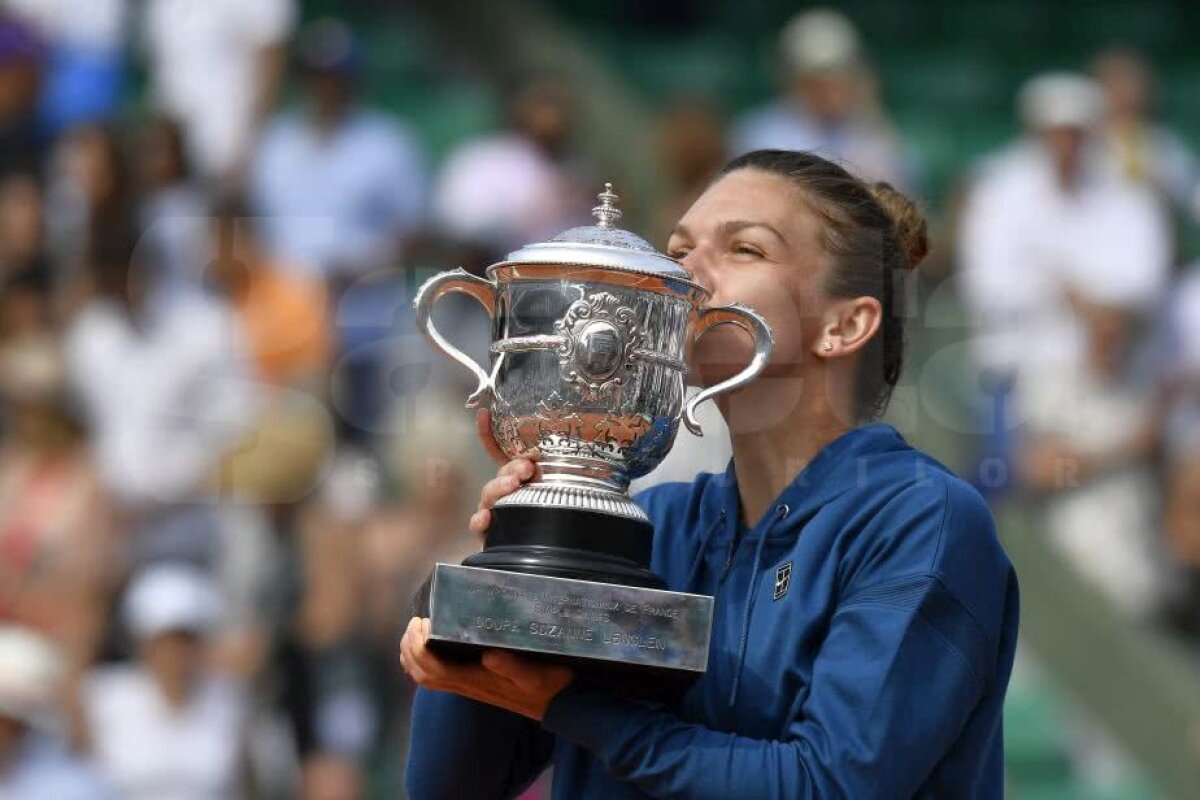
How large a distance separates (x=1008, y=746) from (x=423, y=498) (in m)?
1.55

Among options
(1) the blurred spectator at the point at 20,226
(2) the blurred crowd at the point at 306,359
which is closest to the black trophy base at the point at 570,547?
(2) the blurred crowd at the point at 306,359

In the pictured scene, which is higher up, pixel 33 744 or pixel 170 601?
pixel 170 601

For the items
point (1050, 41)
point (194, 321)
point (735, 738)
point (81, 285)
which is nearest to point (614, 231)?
point (735, 738)

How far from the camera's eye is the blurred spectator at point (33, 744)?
5.00 m

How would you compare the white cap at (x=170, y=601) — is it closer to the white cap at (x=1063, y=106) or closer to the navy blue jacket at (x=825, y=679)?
the white cap at (x=1063, y=106)

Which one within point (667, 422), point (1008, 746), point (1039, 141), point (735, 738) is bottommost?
point (1008, 746)

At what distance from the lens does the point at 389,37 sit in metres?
8.38

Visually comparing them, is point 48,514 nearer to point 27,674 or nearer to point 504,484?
point 27,674

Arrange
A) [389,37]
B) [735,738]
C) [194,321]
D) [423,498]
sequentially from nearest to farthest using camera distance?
[735,738] → [423,498] → [194,321] → [389,37]

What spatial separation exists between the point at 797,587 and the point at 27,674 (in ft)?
11.2

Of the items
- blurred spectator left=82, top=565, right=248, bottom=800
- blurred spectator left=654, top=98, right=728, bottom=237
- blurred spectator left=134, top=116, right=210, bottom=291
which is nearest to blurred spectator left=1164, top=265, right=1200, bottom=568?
blurred spectator left=654, top=98, right=728, bottom=237

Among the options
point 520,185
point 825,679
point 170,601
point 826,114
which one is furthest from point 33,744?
point 825,679

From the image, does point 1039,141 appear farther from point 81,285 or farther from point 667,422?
point 667,422

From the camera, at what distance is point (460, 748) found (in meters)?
2.23
